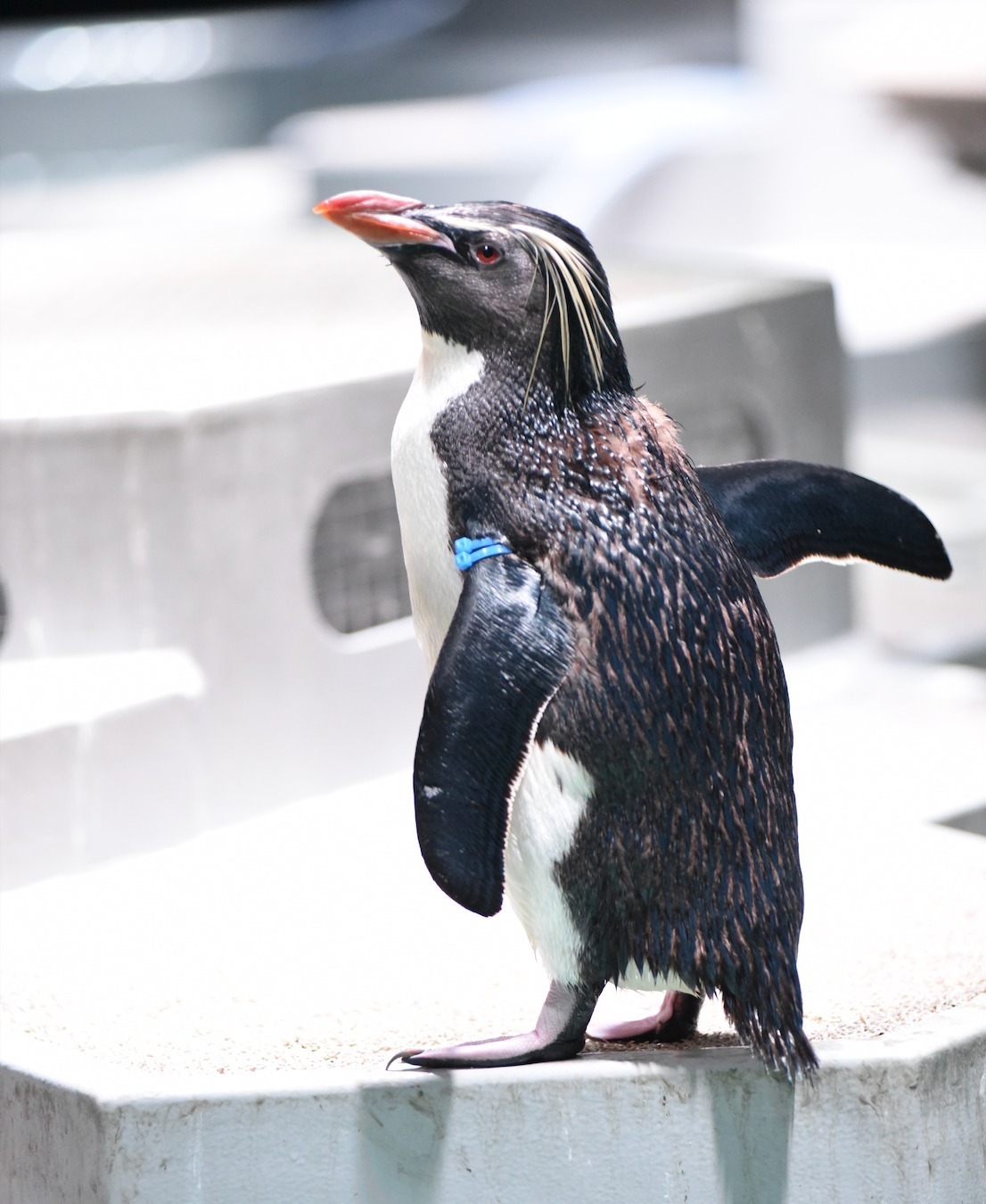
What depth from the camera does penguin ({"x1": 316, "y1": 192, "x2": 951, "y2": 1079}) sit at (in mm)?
2412

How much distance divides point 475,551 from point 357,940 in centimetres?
100

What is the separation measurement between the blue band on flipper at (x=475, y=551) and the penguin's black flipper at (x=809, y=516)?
365 mm

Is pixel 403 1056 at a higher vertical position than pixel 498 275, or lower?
lower

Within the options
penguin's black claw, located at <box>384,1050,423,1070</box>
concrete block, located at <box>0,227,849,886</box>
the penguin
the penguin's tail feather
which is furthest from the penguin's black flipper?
concrete block, located at <box>0,227,849,886</box>

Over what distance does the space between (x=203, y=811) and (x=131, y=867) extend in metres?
0.29

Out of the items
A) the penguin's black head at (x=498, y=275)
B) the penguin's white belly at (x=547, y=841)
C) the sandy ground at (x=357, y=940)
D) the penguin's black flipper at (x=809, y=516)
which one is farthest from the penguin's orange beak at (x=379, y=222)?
the sandy ground at (x=357, y=940)

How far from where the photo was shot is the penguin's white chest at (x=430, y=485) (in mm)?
2471

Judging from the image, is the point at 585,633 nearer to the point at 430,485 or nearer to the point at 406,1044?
the point at 430,485

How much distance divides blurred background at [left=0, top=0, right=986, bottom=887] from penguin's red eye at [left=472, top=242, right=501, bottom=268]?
4.93 feet

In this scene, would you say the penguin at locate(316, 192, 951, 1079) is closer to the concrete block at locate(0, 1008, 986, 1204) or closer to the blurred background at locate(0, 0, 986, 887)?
the concrete block at locate(0, 1008, 986, 1204)

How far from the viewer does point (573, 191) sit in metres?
8.02

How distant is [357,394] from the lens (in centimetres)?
407

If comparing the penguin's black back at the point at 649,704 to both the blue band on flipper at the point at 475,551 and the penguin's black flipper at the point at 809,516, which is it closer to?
the blue band on flipper at the point at 475,551

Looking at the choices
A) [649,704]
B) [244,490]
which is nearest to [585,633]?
[649,704]
